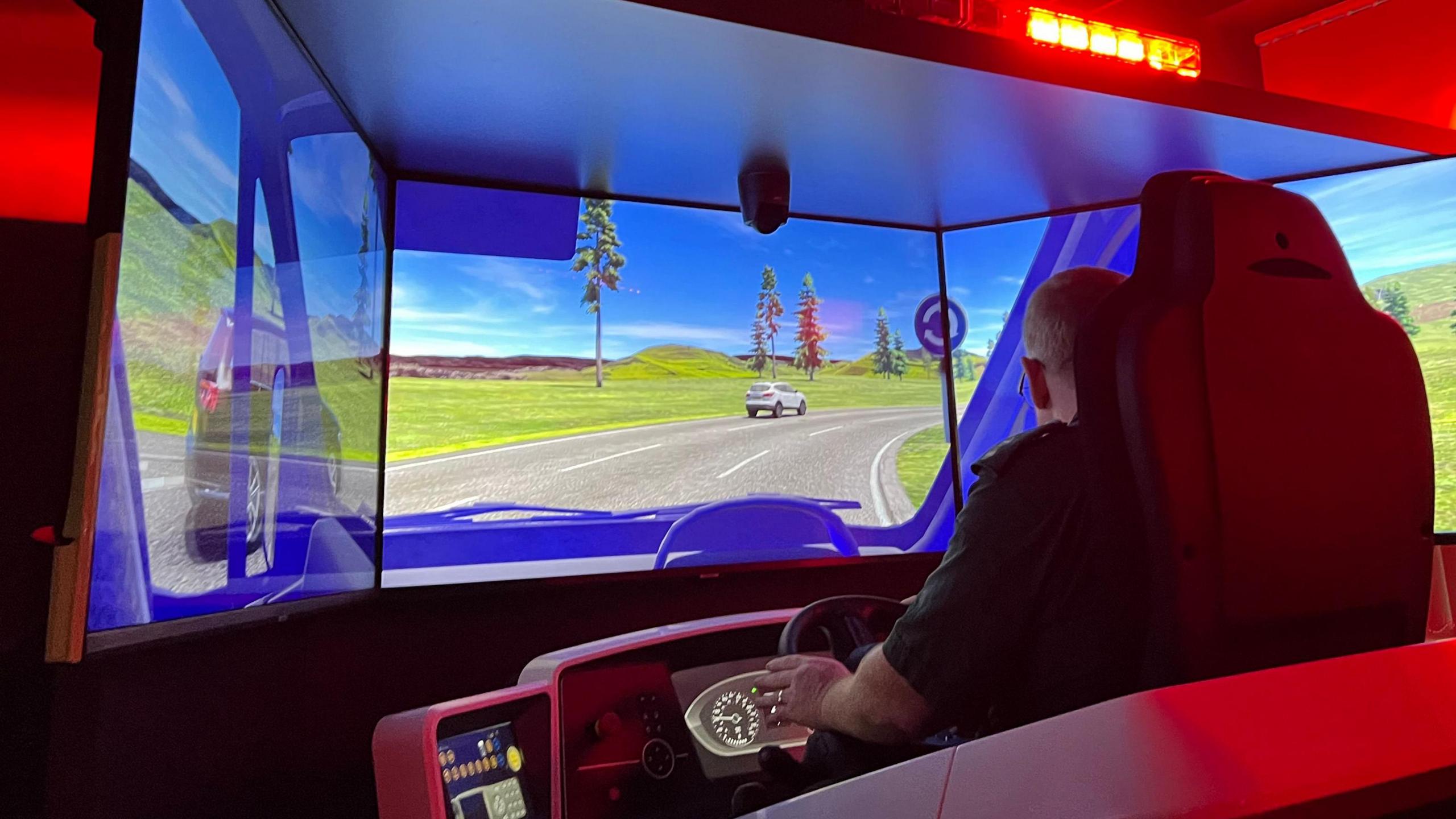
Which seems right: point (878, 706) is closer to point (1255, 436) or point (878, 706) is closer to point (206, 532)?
point (1255, 436)

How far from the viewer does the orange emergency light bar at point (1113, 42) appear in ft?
8.18

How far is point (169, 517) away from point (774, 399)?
229 cm

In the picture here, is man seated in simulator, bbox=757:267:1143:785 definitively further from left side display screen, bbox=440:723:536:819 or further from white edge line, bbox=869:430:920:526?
white edge line, bbox=869:430:920:526

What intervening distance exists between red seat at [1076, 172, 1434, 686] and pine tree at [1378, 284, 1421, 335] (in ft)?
7.42

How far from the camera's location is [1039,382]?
1531mm

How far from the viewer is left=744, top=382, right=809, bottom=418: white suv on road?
10.9 ft

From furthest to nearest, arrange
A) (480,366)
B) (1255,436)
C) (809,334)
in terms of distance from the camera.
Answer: (809,334) → (480,366) → (1255,436)

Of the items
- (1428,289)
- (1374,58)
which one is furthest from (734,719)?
(1374,58)

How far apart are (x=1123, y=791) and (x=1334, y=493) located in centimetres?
65

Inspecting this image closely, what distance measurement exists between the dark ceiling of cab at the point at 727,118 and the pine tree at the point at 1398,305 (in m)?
0.48

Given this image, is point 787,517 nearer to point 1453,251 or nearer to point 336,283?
point 336,283

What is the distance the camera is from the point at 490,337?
291cm

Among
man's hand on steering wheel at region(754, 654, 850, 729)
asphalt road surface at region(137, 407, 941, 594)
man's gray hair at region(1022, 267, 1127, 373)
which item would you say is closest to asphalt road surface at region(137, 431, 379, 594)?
asphalt road surface at region(137, 407, 941, 594)

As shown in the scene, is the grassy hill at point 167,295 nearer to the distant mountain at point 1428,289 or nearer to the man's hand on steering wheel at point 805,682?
the man's hand on steering wheel at point 805,682
